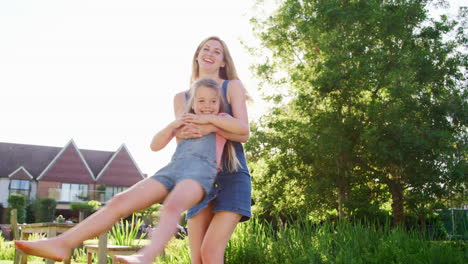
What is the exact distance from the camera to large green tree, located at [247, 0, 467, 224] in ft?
41.0

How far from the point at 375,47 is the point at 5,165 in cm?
3316

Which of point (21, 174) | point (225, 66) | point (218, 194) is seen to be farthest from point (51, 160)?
point (218, 194)

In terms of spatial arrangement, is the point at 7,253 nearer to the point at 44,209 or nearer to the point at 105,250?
the point at 105,250

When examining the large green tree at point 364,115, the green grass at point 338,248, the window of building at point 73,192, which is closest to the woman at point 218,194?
the green grass at point 338,248

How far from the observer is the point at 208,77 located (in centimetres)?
253

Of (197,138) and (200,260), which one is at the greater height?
(197,138)

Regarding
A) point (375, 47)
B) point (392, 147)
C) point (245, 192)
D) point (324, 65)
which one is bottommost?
point (245, 192)

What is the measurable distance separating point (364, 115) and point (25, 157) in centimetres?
3313

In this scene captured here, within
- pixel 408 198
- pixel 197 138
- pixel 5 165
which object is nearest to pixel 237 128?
pixel 197 138

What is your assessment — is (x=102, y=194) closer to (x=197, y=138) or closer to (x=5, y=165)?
(x=5, y=165)

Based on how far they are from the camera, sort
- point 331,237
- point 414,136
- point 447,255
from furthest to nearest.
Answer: point 414,136 < point 331,237 < point 447,255

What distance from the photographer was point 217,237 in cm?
219

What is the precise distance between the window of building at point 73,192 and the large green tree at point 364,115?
25.1m

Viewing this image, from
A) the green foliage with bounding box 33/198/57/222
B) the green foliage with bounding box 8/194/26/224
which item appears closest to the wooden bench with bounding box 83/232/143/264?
the green foliage with bounding box 33/198/57/222
